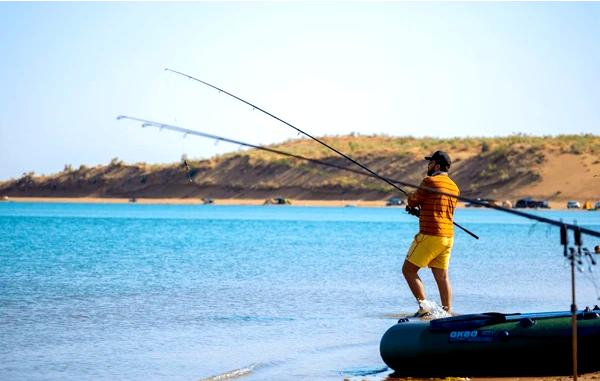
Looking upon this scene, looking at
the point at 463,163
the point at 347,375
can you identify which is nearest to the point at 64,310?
the point at 347,375

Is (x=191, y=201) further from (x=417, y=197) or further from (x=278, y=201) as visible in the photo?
(x=417, y=197)

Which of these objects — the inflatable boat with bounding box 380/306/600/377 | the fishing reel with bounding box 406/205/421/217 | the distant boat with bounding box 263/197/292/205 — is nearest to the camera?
the inflatable boat with bounding box 380/306/600/377

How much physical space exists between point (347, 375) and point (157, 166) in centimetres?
9219

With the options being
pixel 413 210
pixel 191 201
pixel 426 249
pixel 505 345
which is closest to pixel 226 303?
pixel 413 210

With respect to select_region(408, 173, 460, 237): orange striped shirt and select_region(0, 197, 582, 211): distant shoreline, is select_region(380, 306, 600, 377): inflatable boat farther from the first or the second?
select_region(0, 197, 582, 211): distant shoreline

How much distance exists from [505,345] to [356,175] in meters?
82.1

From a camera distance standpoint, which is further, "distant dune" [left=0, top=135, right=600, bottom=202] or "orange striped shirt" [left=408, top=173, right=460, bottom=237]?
"distant dune" [left=0, top=135, right=600, bottom=202]

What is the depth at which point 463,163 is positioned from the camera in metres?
83.1

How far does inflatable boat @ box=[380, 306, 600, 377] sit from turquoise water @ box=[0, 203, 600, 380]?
3.10ft

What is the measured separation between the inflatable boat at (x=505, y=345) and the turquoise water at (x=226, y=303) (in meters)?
0.94

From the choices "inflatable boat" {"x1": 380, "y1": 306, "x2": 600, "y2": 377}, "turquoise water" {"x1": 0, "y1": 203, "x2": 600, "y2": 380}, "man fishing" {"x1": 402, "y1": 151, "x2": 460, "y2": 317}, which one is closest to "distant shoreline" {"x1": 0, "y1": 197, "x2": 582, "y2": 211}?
"turquoise water" {"x1": 0, "y1": 203, "x2": 600, "y2": 380}

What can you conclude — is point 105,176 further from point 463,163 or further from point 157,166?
point 463,163

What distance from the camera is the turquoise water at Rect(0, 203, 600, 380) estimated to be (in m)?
9.46

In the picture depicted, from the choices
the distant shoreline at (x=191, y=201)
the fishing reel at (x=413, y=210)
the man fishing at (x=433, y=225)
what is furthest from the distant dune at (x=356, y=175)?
the man fishing at (x=433, y=225)
